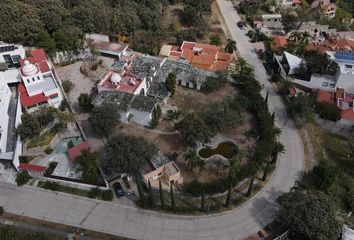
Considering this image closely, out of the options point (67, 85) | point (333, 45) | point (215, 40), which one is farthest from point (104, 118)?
point (333, 45)

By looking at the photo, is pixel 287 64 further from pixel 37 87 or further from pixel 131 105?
pixel 37 87

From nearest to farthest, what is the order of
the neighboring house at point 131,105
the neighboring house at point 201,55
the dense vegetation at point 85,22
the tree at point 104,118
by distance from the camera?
the tree at point 104,118
the neighboring house at point 131,105
the dense vegetation at point 85,22
the neighboring house at point 201,55

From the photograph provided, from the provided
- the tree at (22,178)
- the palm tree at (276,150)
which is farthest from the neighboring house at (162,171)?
the tree at (22,178)

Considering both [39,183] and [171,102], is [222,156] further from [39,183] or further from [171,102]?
[39,183]

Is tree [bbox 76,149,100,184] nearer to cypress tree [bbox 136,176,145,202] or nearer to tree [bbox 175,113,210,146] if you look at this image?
cypress tree [bbox 136,176,145,202]

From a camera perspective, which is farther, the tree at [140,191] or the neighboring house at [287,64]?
the neighboring house at [287,64]

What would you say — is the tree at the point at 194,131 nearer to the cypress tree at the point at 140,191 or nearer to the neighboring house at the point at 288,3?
the cypress tree at the point at 140,191

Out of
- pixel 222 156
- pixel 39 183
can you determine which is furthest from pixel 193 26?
pixel 39 183
